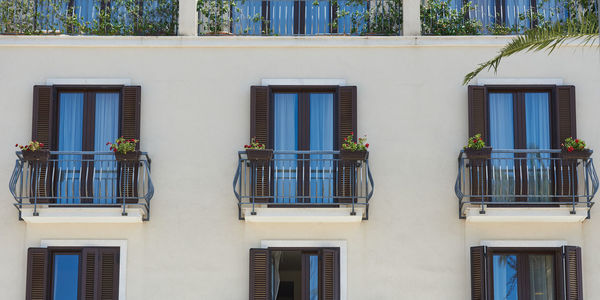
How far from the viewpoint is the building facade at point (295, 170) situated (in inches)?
838

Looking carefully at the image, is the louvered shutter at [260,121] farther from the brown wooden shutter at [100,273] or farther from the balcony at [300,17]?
the brown wooden shutter at [100,273]

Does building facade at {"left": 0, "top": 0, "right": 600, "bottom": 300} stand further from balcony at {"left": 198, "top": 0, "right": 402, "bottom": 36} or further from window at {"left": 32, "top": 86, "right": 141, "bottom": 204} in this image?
balcony at {"left": 198, "top": 0, "right": 402, "bottom": 36}

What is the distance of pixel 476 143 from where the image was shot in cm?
2114

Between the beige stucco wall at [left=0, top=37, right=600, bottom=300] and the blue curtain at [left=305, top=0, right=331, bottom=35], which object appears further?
the blue curtain at [left=305, top=0, right=331, bottom=35]

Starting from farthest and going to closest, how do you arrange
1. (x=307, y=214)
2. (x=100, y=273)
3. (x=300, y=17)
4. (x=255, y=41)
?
(x=300, y=17) → (x=255, y=41) → (x=100, y=273) → (x=307, y=214)

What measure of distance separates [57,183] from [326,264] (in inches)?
184

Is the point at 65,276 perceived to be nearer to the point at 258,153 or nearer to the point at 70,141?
the point at 70,141

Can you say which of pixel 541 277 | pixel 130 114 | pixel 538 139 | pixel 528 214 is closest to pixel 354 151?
pixel 528 214

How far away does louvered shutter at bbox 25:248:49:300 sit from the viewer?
2120 centimetres

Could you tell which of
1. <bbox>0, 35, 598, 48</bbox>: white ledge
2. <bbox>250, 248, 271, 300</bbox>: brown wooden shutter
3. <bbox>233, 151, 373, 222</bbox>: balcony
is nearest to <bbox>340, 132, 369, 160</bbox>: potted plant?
<bbox>233, 151, 373, 222</bbox>: balcony

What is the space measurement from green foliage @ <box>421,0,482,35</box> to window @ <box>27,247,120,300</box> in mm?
6669

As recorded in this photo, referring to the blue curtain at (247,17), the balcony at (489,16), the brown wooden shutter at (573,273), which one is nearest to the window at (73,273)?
the blue curtain at (247,17)

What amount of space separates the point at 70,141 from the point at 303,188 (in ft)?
13.3

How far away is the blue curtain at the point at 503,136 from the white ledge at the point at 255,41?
968mm
